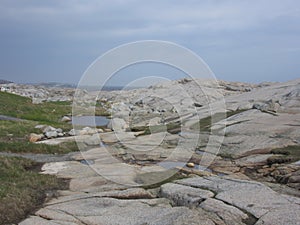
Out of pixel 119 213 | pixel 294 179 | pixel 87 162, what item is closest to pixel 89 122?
pixel 87 162

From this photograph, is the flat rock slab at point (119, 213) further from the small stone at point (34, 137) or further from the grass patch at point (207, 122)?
the grass patch at point (207, 122)

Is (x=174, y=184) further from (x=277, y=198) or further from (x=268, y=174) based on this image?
(x=268, y=174)

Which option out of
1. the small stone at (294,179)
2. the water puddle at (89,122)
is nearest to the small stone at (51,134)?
the water puddle at (89,122)

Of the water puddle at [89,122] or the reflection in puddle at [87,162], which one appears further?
the water puddle at [89,122]

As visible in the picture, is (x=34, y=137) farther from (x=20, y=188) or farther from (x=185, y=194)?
(x=185, y=194)

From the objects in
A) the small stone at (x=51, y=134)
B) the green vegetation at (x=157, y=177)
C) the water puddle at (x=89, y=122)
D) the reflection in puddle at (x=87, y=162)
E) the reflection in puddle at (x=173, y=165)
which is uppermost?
the small stone at (x=51, y=134)

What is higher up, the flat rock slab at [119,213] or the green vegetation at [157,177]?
the flat rock slab at [119,213]

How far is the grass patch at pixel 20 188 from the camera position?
479 inches

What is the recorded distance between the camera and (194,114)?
41438 mm

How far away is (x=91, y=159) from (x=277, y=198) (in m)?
12.7

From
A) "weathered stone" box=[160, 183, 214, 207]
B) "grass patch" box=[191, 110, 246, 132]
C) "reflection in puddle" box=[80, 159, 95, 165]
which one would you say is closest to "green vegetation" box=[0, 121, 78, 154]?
"reflection in puddle" box=[80, 159, 95, 165]

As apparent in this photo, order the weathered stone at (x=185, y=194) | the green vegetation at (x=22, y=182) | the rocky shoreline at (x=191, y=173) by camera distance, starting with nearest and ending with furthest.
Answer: the rocky shoreline at (x=191, y=173), the green vegetation at (x=22, y=182), the weathered stone at (x=185, y=194)

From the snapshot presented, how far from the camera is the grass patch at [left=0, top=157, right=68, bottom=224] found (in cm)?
1217

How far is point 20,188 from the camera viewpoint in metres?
14.6
